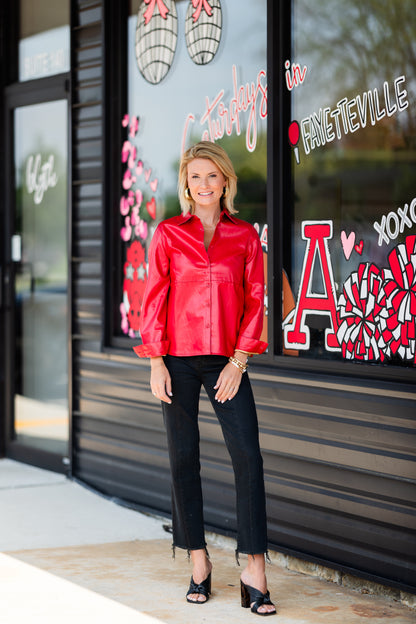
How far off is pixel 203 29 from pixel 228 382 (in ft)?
7.75

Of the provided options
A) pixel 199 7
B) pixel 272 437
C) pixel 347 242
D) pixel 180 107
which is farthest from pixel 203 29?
pixel 272 437

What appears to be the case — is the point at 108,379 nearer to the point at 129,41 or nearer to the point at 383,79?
the point at 129,41

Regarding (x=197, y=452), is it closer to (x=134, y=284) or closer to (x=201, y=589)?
(x=201, y=589)

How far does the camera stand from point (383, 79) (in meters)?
4.22

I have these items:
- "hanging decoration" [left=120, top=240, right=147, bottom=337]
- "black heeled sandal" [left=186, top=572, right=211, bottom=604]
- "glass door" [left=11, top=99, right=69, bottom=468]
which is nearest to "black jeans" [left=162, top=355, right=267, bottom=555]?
"black heeled sandal" [left=186, top=572, right=211, bottom=604]

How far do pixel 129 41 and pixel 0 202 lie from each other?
1.69m

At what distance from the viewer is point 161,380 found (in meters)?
3.86

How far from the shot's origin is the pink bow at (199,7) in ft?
17.5

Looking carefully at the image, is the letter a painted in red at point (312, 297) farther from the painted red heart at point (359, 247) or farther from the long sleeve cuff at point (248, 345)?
the long sleeve cuff at point (248, 345)

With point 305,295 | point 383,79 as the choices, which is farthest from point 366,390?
point 383,79

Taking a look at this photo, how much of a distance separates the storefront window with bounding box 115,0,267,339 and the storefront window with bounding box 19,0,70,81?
83cm

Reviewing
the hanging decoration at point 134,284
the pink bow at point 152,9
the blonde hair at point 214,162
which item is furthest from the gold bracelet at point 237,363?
the pink bow at point 152,9

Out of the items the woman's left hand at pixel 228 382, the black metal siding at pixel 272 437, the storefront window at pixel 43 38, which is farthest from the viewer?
the storefront window at pixel 43 38

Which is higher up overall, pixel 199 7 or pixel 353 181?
pixel 199 7
